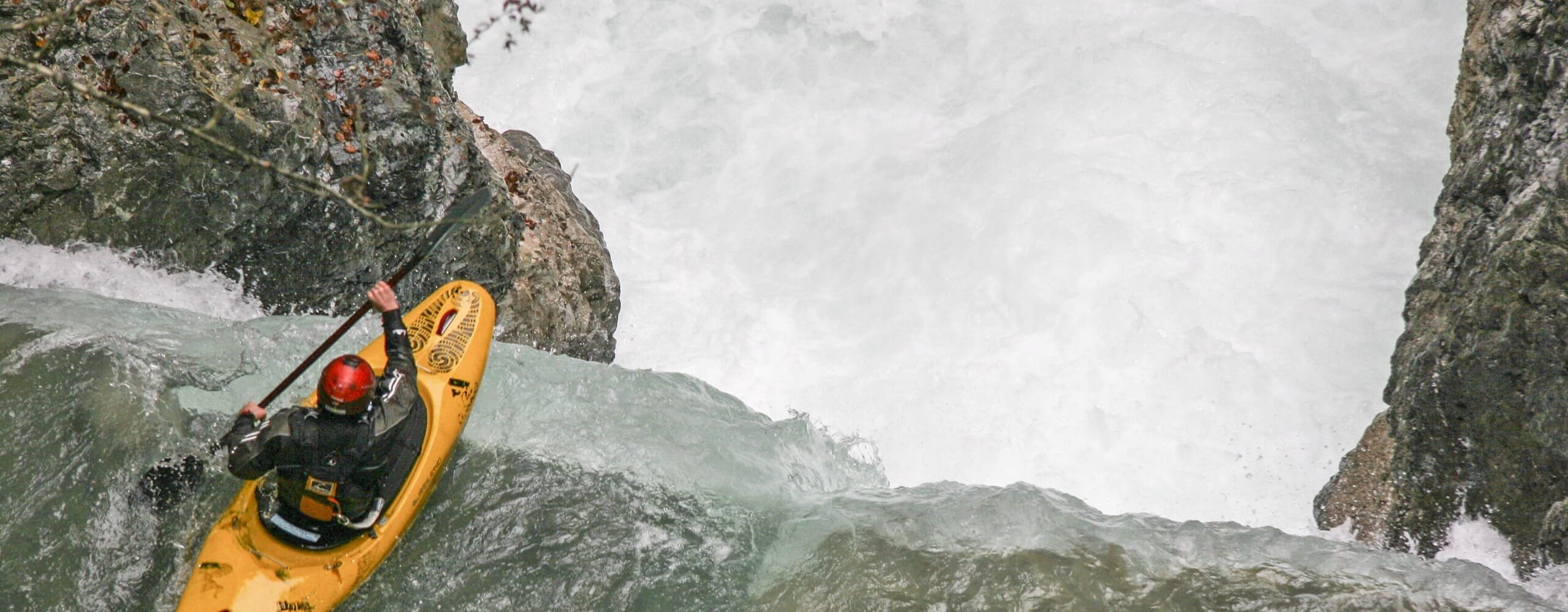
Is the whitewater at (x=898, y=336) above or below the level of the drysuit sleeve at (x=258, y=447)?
above

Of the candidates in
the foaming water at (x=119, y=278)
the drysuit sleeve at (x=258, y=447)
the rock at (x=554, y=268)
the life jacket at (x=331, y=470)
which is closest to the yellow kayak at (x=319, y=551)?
the life jacket at (x=331, y=470)

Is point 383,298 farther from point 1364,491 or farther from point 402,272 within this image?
point 1364,491

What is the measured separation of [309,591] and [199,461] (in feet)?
2.94

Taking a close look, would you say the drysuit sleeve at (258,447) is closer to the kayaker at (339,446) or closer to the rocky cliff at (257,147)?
the kayaker at (339,446)

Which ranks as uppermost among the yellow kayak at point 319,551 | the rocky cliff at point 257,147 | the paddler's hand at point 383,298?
the rocky cliff at point 257,147

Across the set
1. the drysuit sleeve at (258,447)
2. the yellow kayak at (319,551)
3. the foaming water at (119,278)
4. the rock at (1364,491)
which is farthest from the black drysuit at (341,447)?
the rock at (1364,491)

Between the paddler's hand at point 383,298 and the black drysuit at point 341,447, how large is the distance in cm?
3

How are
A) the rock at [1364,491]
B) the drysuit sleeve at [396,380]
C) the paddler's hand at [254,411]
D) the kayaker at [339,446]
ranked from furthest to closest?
the rock at [1364,491]
the drysuit sleeve at [396,380]
the paddler's hand at [254,411]
the kayaker at [339,446]

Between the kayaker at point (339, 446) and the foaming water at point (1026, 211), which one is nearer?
the kayaker at point (339, 446)

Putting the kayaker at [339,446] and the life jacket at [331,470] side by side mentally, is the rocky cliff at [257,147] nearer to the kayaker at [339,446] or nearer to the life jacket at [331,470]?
the kayaker at [339,446]

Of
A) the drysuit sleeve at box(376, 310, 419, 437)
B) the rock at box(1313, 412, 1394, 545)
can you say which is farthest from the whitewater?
the drysuit sleeve at box(376, 310, 419, 437)

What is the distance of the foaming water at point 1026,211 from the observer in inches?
349

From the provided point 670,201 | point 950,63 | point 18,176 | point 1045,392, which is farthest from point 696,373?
point 18,176

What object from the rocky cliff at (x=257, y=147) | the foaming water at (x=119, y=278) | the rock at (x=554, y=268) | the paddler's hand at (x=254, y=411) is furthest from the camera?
the rock at (x=554, y=268)
